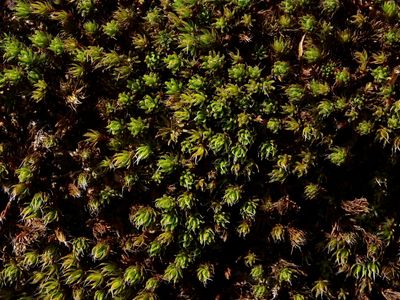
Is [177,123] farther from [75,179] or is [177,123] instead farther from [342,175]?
[342,175]

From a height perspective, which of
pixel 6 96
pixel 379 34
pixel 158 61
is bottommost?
pixel 6 96

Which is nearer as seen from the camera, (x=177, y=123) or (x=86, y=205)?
(x=177, y=123)

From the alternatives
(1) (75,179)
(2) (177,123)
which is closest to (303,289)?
(2) (177,123)

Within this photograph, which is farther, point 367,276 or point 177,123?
point 367,276

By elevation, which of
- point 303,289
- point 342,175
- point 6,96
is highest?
point 6,96

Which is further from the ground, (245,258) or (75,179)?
(75,179)

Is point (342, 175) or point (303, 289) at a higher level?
point (342, 175)

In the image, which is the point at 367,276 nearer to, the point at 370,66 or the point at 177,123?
the point at 370,66

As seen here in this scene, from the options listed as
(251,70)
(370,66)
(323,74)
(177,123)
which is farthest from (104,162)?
(370,66)
